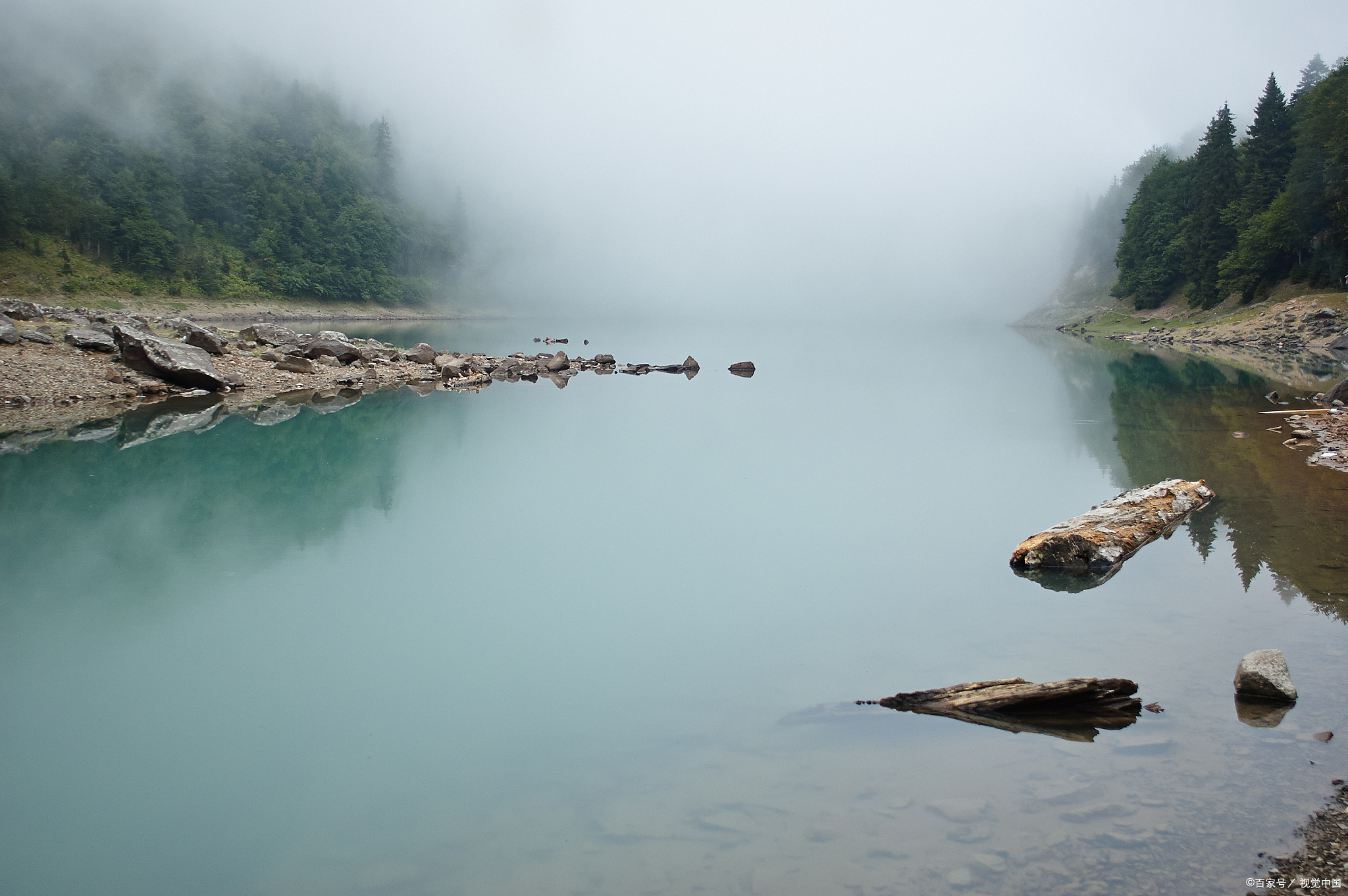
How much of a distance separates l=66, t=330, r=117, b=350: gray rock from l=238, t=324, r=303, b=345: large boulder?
9.44 metres

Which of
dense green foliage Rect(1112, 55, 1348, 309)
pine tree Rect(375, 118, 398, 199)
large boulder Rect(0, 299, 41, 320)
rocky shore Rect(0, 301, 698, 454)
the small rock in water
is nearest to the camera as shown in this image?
the small rock in water

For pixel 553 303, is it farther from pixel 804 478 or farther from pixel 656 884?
pixel 656 884

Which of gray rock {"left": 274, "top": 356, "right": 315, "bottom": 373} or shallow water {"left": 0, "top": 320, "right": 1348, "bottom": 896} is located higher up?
gray rock {"left": 274, "top": 356, "right": 315, "bottom": 373}

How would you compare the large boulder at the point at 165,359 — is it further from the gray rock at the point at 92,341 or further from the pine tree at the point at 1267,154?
the pine tree at the point at 1267,154

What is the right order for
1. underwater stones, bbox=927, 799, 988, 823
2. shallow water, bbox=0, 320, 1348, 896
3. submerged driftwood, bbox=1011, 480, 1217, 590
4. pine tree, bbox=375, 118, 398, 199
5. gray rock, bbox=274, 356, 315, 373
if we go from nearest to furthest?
shallow water, bbox=0, 320, 1348, 896 → underwater stones, bbox=927, 799, 988, 823 → submerged driftwood, bbox=1011, 480, 1217, 590 → gray rock, bbox=274, 356, 315, 373 → pine tree, bbox=375, 118, 398, 199

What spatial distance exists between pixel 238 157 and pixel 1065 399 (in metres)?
127

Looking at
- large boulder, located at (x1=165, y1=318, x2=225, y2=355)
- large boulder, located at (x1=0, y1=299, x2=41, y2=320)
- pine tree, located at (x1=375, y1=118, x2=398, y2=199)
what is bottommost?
large boulder, located at (x1=165, y1=318, x2=225, y2=355)

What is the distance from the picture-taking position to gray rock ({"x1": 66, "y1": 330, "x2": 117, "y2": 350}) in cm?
2512

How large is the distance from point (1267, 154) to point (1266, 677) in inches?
2977

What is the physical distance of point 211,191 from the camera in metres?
111

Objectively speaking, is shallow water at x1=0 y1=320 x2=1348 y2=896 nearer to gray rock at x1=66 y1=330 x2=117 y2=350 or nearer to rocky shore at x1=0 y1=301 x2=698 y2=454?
rocky shore at x1=0 y1=301 x2=698 y2=454

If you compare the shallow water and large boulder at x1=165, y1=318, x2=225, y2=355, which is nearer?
the shallow water

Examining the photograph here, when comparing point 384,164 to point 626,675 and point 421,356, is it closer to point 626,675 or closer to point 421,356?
point 421,356

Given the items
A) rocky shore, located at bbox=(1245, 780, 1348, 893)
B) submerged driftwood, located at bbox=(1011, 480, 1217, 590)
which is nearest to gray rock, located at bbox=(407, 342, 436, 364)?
submerged driftwood, located at bbox=(1011, 480, 1217, 590)
